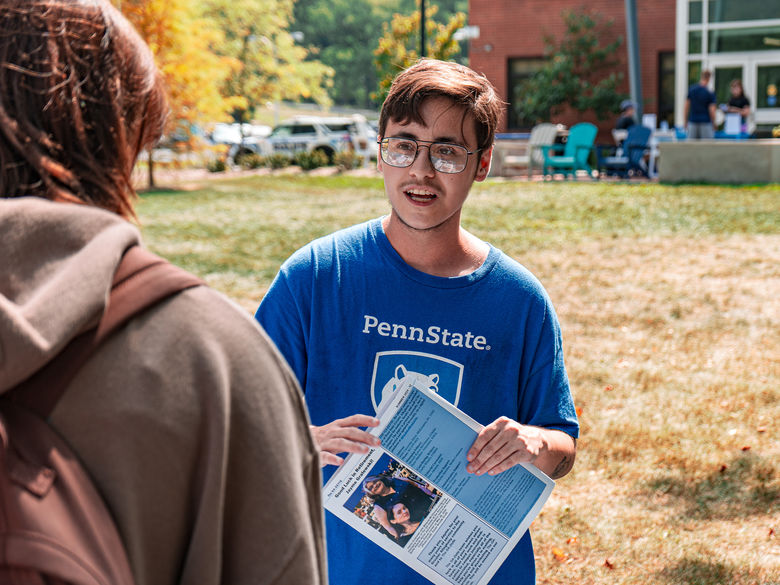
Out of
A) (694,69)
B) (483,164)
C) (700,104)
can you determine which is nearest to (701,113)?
(700,104)

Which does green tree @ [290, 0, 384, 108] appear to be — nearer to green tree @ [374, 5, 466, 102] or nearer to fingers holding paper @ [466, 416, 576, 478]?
green tree @ [374, 5, 466, 102]

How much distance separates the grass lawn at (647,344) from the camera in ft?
13.5

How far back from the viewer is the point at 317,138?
3331cm

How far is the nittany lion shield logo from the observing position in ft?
6.68

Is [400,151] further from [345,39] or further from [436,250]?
[345,39]

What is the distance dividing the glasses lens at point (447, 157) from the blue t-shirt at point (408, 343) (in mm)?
231

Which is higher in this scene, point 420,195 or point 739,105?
point 739,105

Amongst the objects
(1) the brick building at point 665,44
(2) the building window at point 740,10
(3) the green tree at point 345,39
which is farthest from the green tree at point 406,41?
(3) the green tree at point 345,39

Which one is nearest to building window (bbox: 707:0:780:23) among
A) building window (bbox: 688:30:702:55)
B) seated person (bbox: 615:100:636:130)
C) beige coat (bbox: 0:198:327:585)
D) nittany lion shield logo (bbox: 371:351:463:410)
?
building window (bbox: 688:30:702:55)

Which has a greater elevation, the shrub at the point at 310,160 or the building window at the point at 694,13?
the building window at the point at 694,13

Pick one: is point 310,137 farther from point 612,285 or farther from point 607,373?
point 607,373

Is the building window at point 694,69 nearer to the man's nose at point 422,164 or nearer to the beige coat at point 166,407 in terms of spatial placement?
the man's nose at point 422,164

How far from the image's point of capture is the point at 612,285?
29.1 feet

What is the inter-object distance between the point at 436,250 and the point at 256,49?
150 ft
